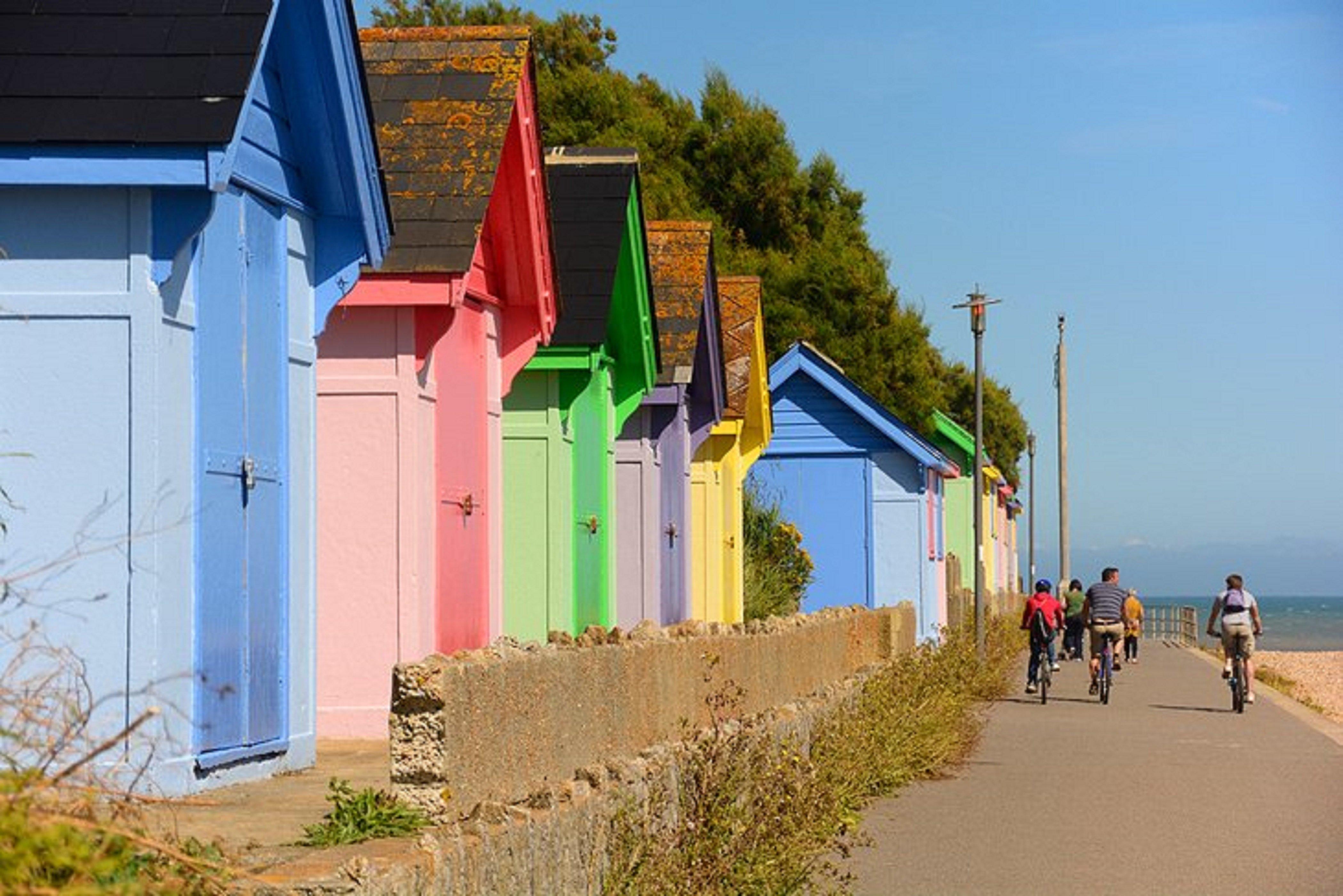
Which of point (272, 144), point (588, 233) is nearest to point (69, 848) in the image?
point (272, 144)

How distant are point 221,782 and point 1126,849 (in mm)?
6921

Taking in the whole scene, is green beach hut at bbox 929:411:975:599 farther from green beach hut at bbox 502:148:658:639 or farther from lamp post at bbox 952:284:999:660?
green beach hut at bbox 502:148:658:639

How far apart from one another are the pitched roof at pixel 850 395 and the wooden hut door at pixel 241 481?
3058cm

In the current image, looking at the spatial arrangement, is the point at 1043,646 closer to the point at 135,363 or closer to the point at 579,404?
the point at 579,404

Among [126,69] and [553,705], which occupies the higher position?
[126,69]

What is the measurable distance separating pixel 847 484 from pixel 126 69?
3318 centimetres

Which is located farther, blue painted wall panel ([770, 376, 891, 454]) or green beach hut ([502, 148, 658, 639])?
blue painted wall panel ([770, 376, 891, 454])

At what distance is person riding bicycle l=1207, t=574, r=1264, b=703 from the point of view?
31391 millimetres

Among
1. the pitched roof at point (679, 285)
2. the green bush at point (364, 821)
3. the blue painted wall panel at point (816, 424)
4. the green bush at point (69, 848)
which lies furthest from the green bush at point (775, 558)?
the green bush at point (69, 848)

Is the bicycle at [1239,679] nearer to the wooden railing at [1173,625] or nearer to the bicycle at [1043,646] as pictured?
the bicycle at [1043,646]

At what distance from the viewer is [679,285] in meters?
24.6

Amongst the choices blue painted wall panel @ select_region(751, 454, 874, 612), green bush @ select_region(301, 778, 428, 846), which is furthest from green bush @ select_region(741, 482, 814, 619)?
green bush @ select_region(301, 778, 428, 846)

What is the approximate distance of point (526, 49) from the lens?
15750 millimetres

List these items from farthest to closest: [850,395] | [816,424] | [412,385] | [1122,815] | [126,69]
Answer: [816,424]
[850,395]
[1122,815]
[412,385]
[126,69]
